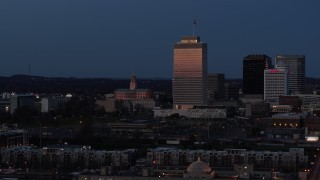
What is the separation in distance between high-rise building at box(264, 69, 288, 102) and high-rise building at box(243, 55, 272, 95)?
5725 mm

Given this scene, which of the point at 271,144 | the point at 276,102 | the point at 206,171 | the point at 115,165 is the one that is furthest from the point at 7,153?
the point at 276,102

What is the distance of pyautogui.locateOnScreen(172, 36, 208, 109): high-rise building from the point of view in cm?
5103

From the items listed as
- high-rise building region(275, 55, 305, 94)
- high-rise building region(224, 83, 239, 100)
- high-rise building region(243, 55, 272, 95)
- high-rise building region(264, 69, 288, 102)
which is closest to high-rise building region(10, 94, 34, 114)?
high-rise building region(264, 69, 288, 102)

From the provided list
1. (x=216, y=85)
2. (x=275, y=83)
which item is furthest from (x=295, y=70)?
(x=275, y=83)

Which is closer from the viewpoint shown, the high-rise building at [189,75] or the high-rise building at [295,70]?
the high-rise building at [189,75]

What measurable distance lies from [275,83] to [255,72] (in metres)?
6.77

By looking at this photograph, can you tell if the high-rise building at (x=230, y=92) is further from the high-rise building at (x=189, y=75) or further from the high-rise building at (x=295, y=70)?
the high-rise building at (x=189, y=75)

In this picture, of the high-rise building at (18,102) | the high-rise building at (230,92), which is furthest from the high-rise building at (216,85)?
the high-rise building at (18,102)

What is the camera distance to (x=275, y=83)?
59844 mm

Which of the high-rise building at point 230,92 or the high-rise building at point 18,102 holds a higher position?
the high-rise building at point 230,92

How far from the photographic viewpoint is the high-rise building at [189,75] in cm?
5103

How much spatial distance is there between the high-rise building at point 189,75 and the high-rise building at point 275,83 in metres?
9.23

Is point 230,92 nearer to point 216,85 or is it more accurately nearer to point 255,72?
point 216,85

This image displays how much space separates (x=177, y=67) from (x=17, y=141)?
23.3 meters
